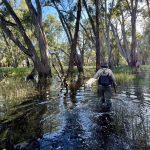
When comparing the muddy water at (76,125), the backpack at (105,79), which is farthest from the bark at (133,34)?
the backpack at (105,79)

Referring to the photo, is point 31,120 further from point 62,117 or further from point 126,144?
point 126,144

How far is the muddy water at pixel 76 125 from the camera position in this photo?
7941 mm

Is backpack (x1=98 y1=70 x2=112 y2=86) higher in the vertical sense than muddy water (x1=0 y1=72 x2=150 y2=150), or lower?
higher

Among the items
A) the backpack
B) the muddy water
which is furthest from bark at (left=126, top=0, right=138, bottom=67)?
the backpack

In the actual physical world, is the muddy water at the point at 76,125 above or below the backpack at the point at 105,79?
below

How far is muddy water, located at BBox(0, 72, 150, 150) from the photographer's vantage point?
7.94 m

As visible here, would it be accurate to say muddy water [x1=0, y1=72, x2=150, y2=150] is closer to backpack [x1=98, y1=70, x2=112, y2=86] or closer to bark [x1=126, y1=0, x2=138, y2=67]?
backpack [x1=98, y1=70, x2=112, y2=86]

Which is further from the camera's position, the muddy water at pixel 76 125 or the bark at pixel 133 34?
the bark at pixel 133 34

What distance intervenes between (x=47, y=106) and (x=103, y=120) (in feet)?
12.2

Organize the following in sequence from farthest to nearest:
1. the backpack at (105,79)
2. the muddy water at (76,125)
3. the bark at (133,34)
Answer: the bark at (133,34) → the backpack at (105,79) → the muddy water at (76,125)

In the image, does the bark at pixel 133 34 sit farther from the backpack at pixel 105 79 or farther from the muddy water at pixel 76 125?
the backpack at pixel 105 79

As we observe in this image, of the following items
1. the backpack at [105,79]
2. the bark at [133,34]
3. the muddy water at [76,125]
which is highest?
the bark at [133,34]

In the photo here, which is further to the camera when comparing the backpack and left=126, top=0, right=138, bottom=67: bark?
left=126, top=0, right=138, bottom=67: bark

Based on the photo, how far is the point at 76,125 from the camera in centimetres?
988
